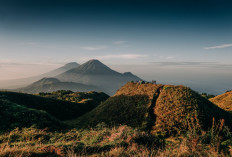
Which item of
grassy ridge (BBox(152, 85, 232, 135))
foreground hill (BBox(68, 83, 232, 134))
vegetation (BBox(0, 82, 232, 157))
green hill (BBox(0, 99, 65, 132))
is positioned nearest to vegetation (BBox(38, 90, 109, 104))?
foreground hill (BBox(68, 83, 232, 134))

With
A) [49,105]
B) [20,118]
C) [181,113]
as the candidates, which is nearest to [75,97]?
[49,105]

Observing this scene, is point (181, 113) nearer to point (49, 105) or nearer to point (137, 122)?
point (137, 122)

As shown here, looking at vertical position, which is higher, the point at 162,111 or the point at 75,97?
the point at 162,111

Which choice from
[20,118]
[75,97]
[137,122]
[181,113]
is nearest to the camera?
[20,118]

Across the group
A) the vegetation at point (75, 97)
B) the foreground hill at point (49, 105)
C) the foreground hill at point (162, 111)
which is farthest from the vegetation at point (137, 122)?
the vegetation at point (75, 97)

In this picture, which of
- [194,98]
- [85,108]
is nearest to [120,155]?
[194,98]

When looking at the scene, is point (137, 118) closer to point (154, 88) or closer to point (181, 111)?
point (181, 111)

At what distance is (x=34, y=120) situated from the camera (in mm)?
17719

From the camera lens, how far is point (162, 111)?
21344 mm

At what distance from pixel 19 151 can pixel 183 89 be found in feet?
93.1

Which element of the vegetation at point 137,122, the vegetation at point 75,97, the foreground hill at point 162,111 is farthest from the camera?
the vegetation at point 75,97

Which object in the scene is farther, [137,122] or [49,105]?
[49,105]

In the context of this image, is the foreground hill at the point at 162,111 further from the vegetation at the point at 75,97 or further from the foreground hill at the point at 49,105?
the vegetation at the point at 75,97

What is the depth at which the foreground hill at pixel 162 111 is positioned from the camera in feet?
60.5
